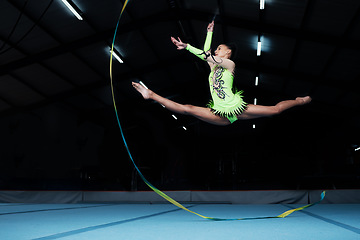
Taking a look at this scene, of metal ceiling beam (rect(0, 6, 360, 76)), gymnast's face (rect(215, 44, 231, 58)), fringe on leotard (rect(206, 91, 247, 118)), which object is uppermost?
→ metal ceiling beam (rect(0, 6, 360, 76))

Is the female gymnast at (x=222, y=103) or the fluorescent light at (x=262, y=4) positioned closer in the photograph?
the female gymnast at (x=222, y=103)

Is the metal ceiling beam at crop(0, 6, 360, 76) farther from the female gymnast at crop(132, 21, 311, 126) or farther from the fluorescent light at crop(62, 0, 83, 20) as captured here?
the female gymnast at crop(132, 21, 311, 126)

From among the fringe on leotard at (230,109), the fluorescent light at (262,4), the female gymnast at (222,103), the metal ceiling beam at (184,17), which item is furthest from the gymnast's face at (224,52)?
the metal ceiling beam at (184,17)

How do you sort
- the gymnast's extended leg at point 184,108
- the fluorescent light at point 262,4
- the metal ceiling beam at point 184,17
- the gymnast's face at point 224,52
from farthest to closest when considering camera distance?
Answer: the metal ceiling beam at point 184,17, the fluorescent light at point 262,4, the gymnast's face at point 224,52, the gymnast's extended leg at point 184,108

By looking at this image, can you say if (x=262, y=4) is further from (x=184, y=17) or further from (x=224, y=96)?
(x=224, y=96)

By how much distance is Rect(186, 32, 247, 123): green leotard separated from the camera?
2.28 m

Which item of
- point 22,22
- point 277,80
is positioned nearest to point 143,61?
point 22,22

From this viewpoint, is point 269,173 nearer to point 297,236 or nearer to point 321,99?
point 321,99

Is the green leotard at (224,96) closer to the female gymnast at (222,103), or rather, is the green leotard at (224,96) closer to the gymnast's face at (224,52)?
the female gymnast at (222,103)

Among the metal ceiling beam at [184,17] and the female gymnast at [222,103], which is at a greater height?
the metal ceiling beam at [184,17]

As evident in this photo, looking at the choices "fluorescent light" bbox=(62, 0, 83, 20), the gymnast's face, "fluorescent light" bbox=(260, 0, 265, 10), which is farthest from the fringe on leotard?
"fluorescent light" bbox=(62, 0, 83, 20)

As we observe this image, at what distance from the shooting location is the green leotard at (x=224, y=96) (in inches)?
89.6

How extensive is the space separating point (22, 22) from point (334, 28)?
286 inches

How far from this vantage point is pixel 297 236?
150 cm
